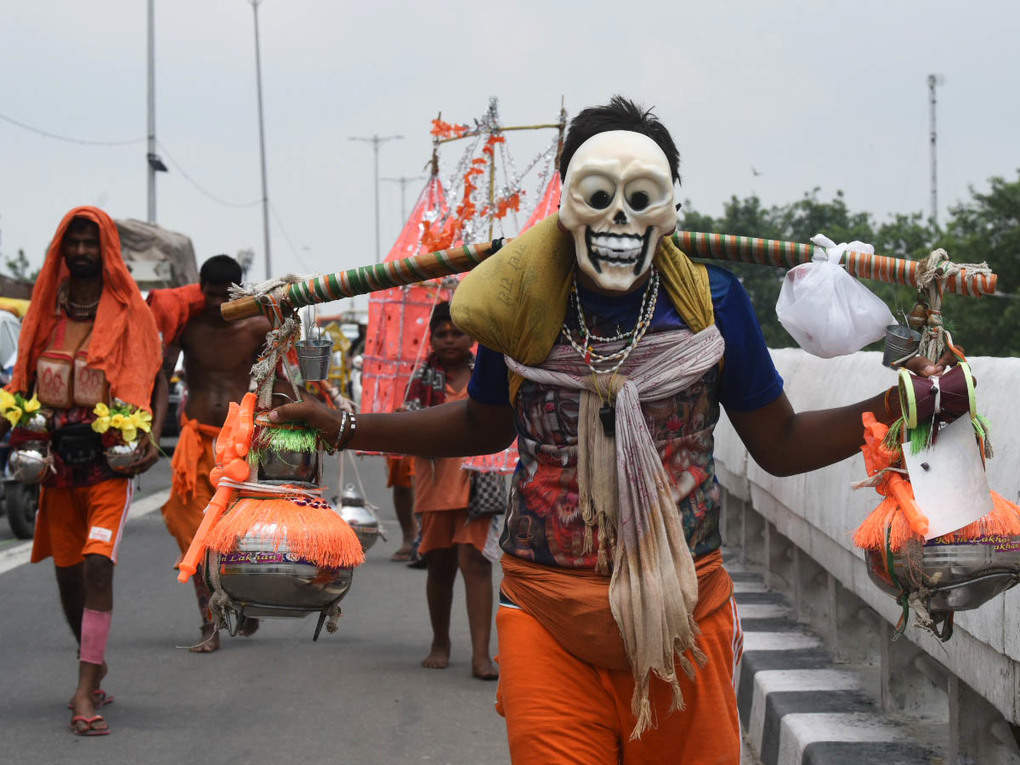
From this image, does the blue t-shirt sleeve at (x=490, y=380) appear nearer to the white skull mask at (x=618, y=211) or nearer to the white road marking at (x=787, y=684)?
the white skull mask at (x=618, y=211)

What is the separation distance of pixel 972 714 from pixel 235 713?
326 cm

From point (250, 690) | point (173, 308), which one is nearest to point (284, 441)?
point (250, 690)

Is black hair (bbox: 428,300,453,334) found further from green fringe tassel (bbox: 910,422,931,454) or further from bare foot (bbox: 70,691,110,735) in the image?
green fringe tassel (bbox: 910,422,931,454)

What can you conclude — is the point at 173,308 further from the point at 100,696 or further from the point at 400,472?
the point at 400,472

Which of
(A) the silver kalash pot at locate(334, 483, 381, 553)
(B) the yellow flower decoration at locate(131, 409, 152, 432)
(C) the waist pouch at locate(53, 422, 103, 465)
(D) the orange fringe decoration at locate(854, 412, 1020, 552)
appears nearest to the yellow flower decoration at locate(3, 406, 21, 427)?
(C) the waist pouch at locate(53, 422, 103, 465)

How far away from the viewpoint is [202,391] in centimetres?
759

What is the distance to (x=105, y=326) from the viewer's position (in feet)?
20.4

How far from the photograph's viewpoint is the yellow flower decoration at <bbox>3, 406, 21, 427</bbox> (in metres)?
6.15

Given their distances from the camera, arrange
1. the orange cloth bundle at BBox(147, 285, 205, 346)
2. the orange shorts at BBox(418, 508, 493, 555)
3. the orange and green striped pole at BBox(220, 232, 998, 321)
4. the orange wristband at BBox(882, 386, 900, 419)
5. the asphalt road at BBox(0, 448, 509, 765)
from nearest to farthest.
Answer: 1. the orange wristband at BBox(882, 386, 900, 419)
2. the orange and green striped pole at BBox(220, 232, 998, 321)
3. the asphalt road at BBox(0, 448, 509, 765)
4. the orange shorts at BBox(418, 508, 493, 555)
5. the orange cloth bundle at BBox(147, 285, 205, 346)

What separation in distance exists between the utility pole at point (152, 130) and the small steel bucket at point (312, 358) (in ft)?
94.8

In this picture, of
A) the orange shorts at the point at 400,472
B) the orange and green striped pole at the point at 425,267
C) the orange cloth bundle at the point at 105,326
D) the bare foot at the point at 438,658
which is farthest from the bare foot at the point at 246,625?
the orange shorts at the point at 400,472

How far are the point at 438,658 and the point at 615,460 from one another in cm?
451

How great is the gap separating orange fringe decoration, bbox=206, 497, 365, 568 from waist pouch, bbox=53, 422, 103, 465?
10.2ft

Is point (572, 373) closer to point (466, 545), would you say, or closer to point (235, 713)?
point (235, 713)
